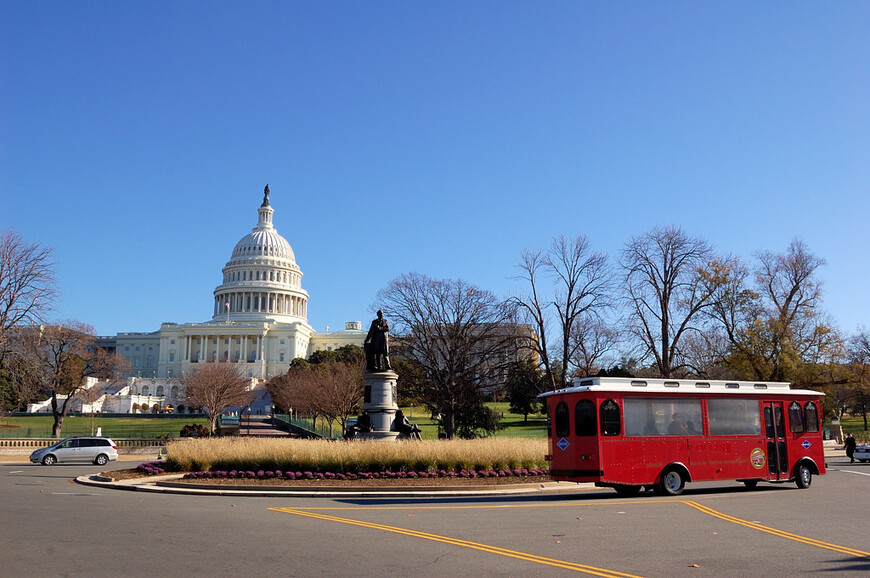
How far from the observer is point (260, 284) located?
513 ft

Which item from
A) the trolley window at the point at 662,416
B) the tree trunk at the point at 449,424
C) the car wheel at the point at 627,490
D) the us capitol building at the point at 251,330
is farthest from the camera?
the us capitol building at the point at 251,330

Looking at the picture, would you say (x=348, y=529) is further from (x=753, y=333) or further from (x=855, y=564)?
(x=753, y=333)

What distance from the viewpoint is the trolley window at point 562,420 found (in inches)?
756

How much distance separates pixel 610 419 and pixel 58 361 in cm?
5671

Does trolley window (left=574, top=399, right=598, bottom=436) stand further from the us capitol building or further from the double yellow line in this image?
the us capitol building

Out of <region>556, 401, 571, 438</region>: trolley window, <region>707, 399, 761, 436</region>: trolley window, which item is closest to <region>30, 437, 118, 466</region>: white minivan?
<region>556, 401, 571, 438</region>: trolley window

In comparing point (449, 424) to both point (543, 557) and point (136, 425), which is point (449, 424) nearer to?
point (543, 557)

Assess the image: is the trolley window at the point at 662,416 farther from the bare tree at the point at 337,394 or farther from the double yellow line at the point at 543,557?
the bare tree at the point at 337,394

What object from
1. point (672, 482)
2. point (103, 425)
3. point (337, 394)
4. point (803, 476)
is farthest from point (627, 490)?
point (103, 425)

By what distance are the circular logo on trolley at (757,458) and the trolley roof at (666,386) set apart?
1593 mm

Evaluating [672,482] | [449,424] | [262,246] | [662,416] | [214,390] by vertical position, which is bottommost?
[672,482]

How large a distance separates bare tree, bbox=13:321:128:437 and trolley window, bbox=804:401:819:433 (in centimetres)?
3706

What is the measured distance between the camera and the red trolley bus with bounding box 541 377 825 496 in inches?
736

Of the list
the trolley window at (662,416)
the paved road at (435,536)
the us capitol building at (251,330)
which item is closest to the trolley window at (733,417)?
the trolley window at (662,416)
